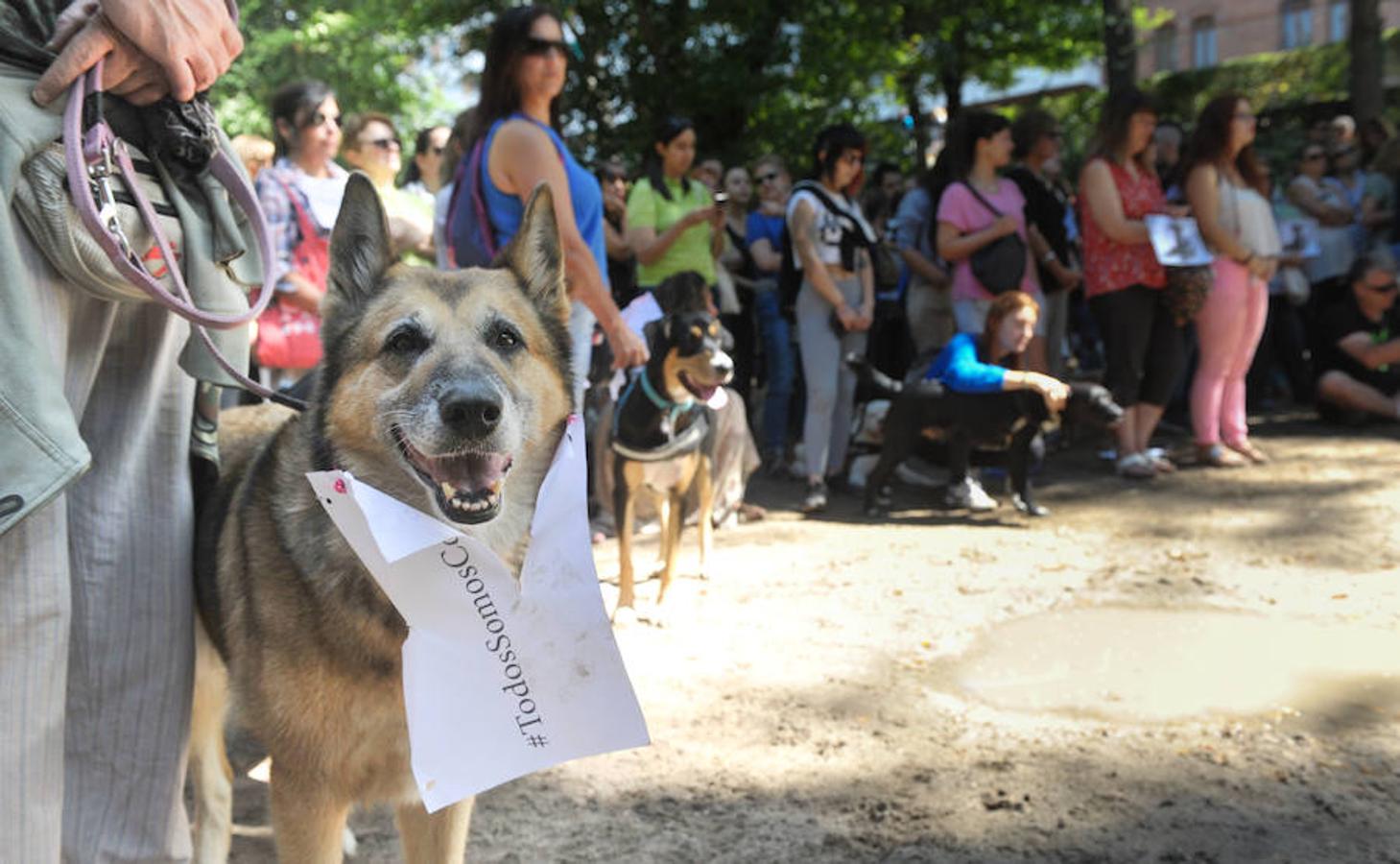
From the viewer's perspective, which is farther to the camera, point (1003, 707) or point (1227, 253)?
point (1227, 253)

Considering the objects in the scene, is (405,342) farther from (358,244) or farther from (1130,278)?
(1130,278)

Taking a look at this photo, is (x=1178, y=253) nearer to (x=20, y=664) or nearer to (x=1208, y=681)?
(x=1208, y=681)

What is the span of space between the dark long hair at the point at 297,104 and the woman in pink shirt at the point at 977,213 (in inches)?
153

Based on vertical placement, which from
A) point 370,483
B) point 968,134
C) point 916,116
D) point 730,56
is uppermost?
point 730,56

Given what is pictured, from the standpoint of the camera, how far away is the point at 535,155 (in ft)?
13.0

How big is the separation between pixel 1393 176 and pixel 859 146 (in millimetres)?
5325

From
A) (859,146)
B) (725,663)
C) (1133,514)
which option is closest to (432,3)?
(859,146)

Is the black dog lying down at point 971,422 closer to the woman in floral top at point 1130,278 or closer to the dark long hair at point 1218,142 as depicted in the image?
the woman in floral top at point 1130,278

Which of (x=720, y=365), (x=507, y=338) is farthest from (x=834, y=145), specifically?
(x=507, y=338)

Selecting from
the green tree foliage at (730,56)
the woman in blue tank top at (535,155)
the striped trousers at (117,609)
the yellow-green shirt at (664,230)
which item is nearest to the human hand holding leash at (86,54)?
the striped trousers at (117,609)

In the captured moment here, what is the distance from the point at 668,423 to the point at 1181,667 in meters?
2.43

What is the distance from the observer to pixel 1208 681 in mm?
4148

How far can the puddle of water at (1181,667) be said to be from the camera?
392 cm

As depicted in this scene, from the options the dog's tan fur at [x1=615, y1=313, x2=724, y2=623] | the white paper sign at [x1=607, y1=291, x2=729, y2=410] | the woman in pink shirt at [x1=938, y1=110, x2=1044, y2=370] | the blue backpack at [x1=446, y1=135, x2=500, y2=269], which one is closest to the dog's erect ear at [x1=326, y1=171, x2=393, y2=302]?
the blue backpack at [x1=446, y1=135, x2=500, y2=269]
